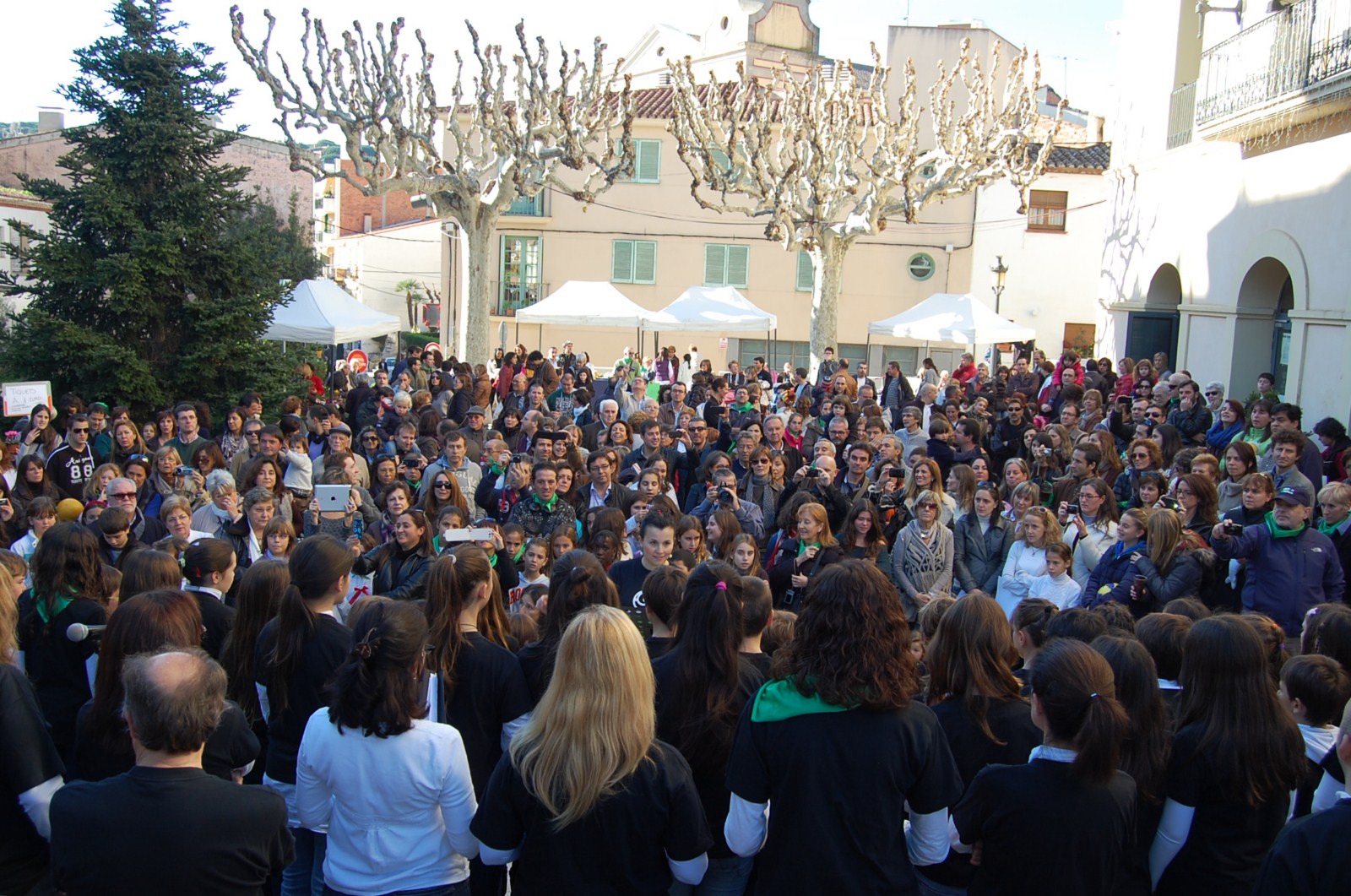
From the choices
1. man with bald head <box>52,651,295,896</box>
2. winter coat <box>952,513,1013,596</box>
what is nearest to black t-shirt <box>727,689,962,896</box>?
man with bald head <box>52,651,295,896</box>

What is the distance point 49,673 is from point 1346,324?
1229 cm

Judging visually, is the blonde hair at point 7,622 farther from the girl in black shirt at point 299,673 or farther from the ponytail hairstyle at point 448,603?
the ponytail hairstyle at point 448,603

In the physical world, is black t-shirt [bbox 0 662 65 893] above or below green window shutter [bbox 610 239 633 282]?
below

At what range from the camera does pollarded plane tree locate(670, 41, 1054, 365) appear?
821 inches

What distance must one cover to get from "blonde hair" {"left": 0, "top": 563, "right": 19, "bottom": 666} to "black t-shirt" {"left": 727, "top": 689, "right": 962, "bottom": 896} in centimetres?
237

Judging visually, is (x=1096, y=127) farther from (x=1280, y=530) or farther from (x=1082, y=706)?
(x=1082, y=706)

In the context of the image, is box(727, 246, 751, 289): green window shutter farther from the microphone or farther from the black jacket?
the microphone

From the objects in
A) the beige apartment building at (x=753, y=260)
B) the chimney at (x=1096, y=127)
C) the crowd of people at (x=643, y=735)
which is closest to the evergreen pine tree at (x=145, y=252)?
the crowd of people at (x=643, y=735)

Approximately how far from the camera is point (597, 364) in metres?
31.5

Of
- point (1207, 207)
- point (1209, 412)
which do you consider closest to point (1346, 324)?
point (1209, 412)

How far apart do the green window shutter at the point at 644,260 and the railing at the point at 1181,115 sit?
53.5 ft

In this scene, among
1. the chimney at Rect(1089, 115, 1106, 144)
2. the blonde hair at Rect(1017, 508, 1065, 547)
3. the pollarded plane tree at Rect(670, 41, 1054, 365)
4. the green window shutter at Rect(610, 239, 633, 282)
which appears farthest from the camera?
the chimney at Rect(1089, 115, 1106, 144)

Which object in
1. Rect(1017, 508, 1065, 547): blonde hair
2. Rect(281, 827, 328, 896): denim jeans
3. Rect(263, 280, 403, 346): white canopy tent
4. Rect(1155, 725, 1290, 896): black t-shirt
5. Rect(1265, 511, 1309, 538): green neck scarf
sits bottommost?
Rect(281, 827, 328, 896): denim jeans

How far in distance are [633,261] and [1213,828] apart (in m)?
28.5
